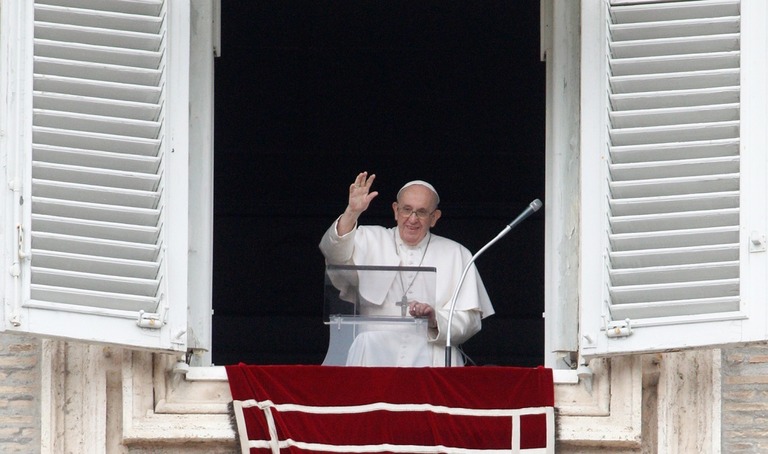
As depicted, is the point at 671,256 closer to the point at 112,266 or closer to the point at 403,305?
the point at 403,305

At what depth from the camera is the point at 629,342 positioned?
766 centimetres

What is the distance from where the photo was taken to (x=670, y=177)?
25.6 feet

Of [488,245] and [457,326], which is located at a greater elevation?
[488,245]

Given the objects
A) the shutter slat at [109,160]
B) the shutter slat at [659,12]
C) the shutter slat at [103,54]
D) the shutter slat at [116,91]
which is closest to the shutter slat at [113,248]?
the shutter slat at [109,160]

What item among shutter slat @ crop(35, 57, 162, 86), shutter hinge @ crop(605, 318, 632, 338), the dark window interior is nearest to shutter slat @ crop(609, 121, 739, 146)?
shutter hinge @ crop(605, 318, 632, 338)

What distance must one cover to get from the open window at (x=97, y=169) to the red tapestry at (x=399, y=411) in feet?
1.36

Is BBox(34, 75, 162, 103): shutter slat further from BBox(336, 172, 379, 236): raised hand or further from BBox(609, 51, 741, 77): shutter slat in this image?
BBox(609, 51, 741, 77): shutter slat

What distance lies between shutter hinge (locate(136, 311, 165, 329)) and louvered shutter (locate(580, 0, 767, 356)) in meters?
1.39

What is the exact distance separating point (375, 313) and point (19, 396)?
1.39 meters

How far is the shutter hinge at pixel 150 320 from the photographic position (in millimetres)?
7645

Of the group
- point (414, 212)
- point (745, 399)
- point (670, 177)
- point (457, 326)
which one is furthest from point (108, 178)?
point (745, 399)

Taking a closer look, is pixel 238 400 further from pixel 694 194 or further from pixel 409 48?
pixel 409 48

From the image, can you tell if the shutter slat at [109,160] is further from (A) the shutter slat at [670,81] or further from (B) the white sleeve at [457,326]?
(A) the shutter slat at [670,81]

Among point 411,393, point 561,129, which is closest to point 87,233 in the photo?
point 411,393
